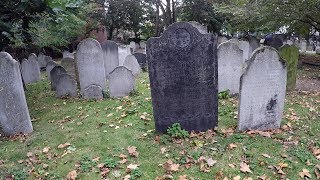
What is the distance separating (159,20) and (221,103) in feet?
83.6

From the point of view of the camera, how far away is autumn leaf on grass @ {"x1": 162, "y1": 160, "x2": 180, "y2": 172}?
453 centimetres

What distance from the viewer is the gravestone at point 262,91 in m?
5.46

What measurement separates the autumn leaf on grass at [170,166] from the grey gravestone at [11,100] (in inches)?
125

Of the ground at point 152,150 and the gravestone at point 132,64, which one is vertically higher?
the gravestone at point 132,64

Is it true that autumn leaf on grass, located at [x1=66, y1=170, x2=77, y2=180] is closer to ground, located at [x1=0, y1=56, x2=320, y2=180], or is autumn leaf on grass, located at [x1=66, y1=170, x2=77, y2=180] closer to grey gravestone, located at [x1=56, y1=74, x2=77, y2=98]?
ground, located at [x1=0, y1=56, x2=320, y2=180]

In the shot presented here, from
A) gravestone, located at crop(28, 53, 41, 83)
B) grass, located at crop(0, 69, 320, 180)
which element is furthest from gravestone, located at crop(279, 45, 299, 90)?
A: gravestone, located at crop(28, 53, 41, 83)

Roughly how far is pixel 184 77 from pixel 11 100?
11.0 feet

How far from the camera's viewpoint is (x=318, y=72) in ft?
41.3

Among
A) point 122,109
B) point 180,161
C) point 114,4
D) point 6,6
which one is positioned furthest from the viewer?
point 114,4

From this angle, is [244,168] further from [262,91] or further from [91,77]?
[91,77]

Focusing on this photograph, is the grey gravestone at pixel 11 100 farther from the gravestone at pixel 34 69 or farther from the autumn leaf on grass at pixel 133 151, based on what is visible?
the gravestone at pixel 34 69

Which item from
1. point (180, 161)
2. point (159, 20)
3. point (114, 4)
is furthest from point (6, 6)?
point (159, 20)

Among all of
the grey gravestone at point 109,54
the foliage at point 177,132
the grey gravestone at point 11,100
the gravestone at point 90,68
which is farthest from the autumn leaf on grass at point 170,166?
the grey gravestone at point 109,54

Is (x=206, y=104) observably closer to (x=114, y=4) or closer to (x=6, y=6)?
→ (x=6, y=6)
